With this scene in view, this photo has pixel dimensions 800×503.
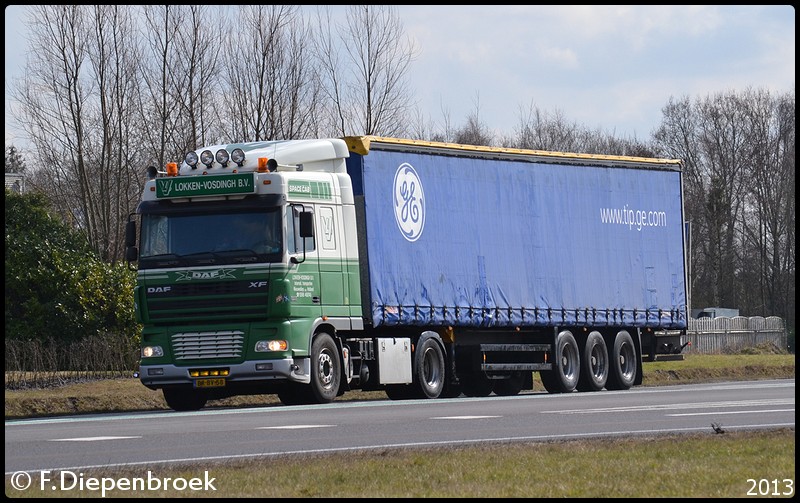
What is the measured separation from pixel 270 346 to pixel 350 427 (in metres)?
5.13

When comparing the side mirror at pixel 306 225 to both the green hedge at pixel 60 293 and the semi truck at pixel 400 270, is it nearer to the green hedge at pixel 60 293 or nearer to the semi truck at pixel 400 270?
the semi truck at pixel 400 270

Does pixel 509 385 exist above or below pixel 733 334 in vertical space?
above

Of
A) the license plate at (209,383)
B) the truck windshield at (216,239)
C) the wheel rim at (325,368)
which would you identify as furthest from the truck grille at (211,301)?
the wheel rim at (325,368)

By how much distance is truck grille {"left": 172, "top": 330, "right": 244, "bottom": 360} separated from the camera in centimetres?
2269

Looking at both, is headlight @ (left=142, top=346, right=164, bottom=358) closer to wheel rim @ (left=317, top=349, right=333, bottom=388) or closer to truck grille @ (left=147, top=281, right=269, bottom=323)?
truck grille @ (left=147, top=281, right=269, bottom=323)

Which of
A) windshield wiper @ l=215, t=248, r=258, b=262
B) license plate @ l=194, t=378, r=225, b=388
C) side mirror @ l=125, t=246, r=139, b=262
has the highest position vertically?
side mirror @ l=125, t=246, r=139, b=262

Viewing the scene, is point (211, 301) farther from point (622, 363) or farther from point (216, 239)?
point (622, 363)

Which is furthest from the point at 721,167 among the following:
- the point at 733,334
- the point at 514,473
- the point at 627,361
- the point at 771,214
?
the point at 514,473

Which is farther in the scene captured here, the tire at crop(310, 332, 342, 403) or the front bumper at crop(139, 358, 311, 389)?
the tire at crop(310, 332, 342, 403)

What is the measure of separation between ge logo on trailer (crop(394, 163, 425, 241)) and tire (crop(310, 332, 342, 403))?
2.91 m

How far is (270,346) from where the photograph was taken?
2253 centimetres

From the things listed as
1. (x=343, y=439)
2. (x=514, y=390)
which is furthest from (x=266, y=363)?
(x=514, y=390)

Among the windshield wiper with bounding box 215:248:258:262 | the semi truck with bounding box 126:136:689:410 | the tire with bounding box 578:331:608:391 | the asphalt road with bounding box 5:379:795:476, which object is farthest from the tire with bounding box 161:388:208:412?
the tire with bounding box 578:331:608:391

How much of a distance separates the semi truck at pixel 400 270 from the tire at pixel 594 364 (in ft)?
0.13
